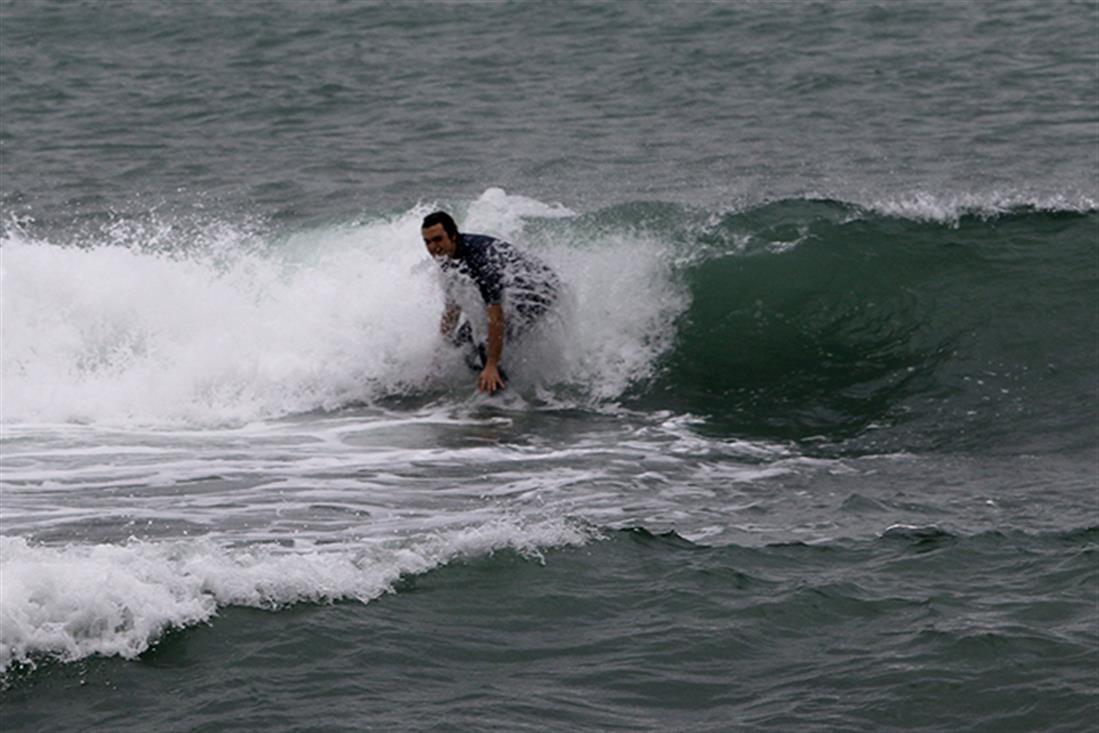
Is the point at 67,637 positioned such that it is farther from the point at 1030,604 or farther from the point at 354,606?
the point at 1030,604

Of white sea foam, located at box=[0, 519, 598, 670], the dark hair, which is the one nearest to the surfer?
the dark hair

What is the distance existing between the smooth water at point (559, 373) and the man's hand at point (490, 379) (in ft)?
0.47

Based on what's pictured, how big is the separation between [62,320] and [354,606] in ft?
20.2

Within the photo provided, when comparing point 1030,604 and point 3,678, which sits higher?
point 3,678

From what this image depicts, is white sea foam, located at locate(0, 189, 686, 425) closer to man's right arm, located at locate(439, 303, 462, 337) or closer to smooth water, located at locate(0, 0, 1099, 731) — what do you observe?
smooth water, located at locate(0, 0, 1099, 731)

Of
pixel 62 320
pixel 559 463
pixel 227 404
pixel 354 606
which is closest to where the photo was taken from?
pixel 354 606

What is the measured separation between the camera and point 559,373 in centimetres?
1217

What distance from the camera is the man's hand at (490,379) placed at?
452 inches

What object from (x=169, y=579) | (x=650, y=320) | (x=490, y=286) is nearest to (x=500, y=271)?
(x=490, y=286)

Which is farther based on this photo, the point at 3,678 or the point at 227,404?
the point at 227,404

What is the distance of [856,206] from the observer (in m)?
14.8

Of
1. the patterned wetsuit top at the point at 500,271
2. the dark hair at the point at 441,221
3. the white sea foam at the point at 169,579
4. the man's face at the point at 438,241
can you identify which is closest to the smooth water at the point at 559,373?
the white sea foam at the point at 169,579

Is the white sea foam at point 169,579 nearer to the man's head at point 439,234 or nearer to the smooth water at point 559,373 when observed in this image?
the smooth water at point 559,373

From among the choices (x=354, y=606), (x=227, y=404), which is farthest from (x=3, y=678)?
(x=227, y=404)
